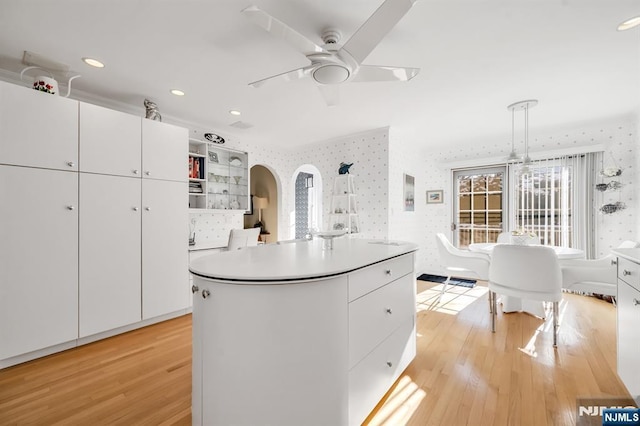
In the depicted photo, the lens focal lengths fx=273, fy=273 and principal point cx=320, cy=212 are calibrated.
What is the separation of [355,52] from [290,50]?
72cm

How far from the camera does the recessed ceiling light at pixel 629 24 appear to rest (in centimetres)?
176

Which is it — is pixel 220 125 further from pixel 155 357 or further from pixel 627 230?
pixel 627 230

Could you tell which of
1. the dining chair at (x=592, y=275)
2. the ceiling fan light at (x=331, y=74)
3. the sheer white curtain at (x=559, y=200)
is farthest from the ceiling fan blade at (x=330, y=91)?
the sheer white curtain at (x=559, y=200)

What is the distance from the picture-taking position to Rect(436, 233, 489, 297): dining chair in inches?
122

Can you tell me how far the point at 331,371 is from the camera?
1236 mm

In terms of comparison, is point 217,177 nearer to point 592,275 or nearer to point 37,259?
point 37,259

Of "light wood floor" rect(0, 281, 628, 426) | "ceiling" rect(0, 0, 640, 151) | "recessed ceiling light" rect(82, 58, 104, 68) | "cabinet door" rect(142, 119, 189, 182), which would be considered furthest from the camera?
"cabinet door" rect(142, 119, 189, 182)

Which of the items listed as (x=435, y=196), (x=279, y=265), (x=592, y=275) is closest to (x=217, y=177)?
(x=279, y=265)

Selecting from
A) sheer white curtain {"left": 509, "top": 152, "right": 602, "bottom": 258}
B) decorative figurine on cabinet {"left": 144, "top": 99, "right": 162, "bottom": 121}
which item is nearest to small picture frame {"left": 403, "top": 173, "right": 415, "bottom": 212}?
sheer white curtain {"left": 509, "top": 152, "right": 602, "bottom": 258}

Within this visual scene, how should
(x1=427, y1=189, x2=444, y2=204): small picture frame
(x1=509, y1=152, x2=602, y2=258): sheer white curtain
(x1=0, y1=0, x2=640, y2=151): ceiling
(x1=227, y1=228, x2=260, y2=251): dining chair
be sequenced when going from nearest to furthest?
1. (x1=0, y1=0, x2=640, y2=151): ceiling
2. (x1=227, y1=228, x2=260, y2=251): dining chair
3. (x1=509, y1=152, x2=602, y2=258): sheer white curtain
4. (x1=427, y1=189, x2=444, y2=204): small picture frame

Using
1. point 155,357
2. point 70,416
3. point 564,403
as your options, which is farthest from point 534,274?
point 70,416

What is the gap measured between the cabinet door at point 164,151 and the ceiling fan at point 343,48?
60.6 inches

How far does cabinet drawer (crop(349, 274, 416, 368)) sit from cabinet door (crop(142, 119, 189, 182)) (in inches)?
99.6

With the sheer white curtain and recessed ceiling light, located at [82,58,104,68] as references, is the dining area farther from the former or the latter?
recessed ceiling light, located at [82,58,104,68]
